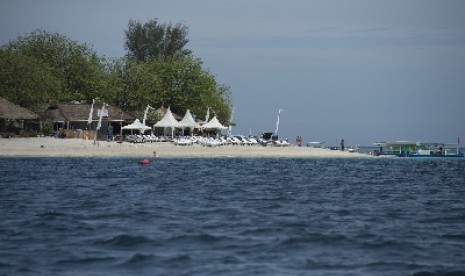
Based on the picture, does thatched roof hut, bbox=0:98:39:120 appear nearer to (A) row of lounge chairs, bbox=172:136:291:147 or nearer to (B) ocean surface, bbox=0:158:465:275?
(A) row of lounge chairs, bbox=172:136:291:147

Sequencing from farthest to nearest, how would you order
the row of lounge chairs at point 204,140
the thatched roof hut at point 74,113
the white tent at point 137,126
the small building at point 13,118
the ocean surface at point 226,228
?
1. the thatched roof hut at point 74,113
2. the white tent at point 137,126
3. the row of lounge chairs at point 204,140
4. the small building at point 13,118
5. the ocean surface at point 226,228

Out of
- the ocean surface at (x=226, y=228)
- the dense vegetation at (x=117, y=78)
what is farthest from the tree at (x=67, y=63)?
the ocean surface at (x=226, y=228)

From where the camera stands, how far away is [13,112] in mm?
87438

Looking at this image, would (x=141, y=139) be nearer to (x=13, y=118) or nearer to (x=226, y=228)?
(x=13, y=118)

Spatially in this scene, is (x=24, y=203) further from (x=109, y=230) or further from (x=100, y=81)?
(x=100, y=81)

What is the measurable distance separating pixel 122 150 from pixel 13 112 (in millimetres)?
13404

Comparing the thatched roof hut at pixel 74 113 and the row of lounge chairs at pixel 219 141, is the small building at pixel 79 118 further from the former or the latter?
the row of lounge chairs at pixel 219 141

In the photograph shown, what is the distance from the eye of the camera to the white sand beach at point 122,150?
77.2 metres

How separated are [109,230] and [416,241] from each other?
26.8 feet

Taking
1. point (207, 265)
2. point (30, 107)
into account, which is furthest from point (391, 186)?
point (30, 107)

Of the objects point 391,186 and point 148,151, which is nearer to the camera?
point 391,186

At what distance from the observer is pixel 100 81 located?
356ft

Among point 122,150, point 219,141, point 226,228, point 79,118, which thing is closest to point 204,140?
point 219,141

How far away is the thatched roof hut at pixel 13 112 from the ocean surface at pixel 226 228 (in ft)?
134
